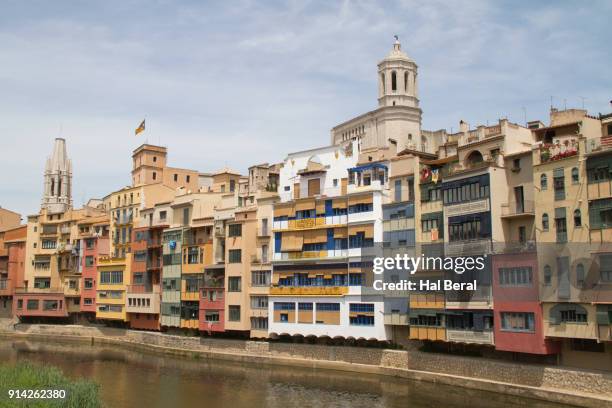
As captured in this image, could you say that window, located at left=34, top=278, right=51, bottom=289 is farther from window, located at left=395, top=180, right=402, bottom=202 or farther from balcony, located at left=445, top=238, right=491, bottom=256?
balcony, located at left=445, top=238, right=491, bottom=256

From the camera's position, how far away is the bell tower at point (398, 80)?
8538 cm

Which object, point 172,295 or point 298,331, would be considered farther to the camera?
point 172,295

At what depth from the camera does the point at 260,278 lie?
62.1m

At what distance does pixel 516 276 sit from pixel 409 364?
1108cm

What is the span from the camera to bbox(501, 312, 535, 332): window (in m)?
41.8

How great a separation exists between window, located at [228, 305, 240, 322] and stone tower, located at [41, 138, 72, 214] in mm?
74644

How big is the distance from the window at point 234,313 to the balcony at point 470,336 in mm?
21885

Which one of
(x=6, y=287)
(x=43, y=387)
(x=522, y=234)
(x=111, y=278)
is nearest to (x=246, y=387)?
(x=43, y=387)

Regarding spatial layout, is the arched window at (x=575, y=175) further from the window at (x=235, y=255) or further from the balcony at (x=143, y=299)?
the balcony at (x=143, y=299)

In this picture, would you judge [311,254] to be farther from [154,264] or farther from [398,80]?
[398,80]

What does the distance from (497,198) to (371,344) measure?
16.3 m

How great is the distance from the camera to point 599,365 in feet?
131

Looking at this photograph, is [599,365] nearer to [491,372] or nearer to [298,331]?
[491,372]

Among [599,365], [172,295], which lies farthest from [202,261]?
[599,365]
